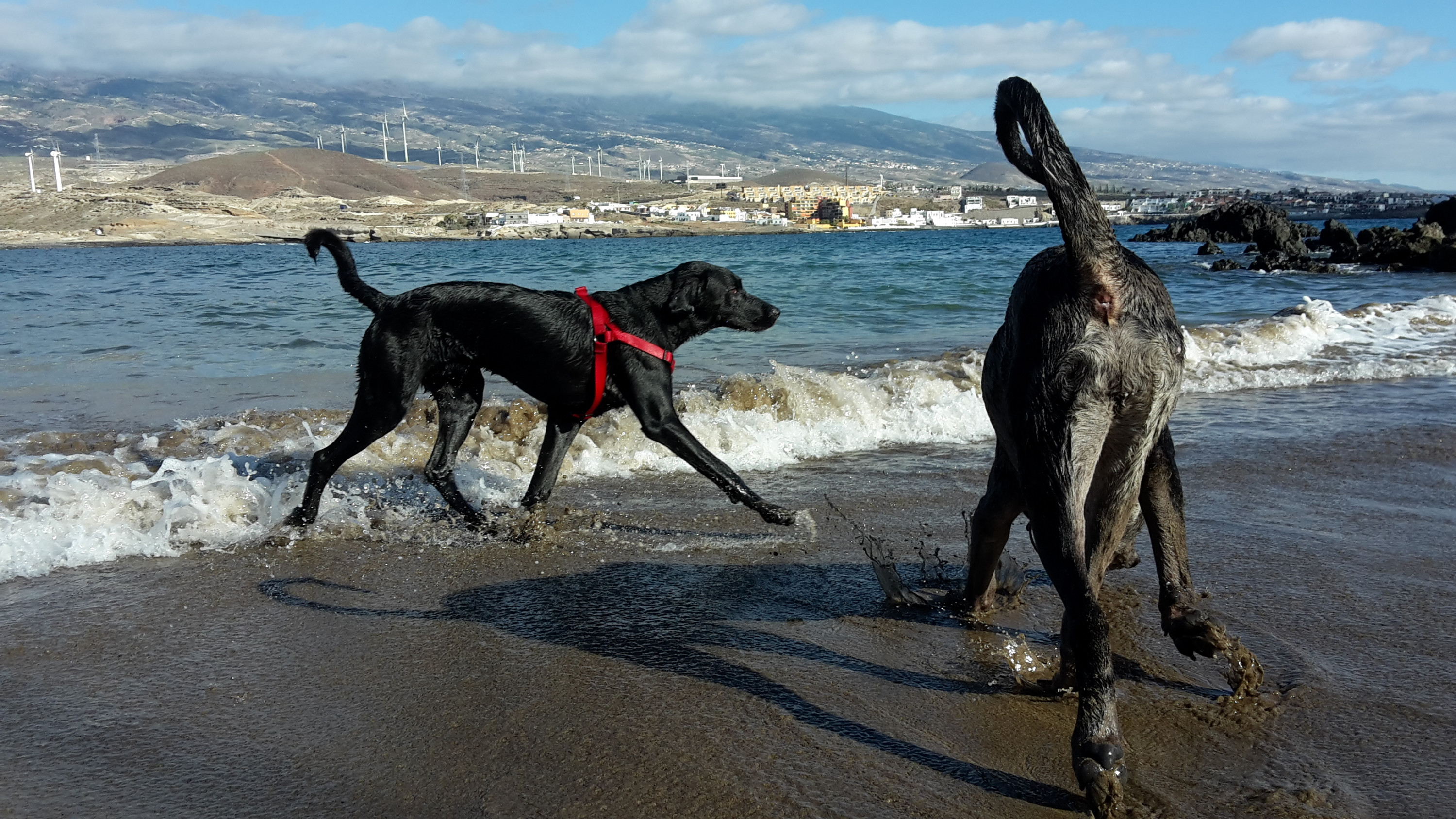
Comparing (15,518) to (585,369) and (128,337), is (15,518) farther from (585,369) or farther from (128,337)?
(128,337)

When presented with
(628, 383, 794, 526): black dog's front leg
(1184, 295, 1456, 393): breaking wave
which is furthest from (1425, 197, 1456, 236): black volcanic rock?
(628, 383, 794, 526): black dog's front leg

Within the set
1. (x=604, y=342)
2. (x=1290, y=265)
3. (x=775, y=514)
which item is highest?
(x=604, y=342)

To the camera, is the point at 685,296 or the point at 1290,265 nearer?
the point at 685,296

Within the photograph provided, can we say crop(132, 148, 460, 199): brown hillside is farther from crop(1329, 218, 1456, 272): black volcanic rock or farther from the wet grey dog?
the wet grey dog

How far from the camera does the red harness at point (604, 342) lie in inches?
A: 210

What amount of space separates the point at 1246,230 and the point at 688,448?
58.4 metres

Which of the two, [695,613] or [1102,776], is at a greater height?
[1102,776]

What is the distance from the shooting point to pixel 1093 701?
103 inches

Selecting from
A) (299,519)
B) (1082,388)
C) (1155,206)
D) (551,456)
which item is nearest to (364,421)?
(299,519)

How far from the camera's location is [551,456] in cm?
580

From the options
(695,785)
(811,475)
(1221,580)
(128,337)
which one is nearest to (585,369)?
(811,475)

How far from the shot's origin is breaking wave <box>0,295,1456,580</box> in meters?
5.27

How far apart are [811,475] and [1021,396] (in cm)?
382

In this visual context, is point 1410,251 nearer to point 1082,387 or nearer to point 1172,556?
point 1172,556
